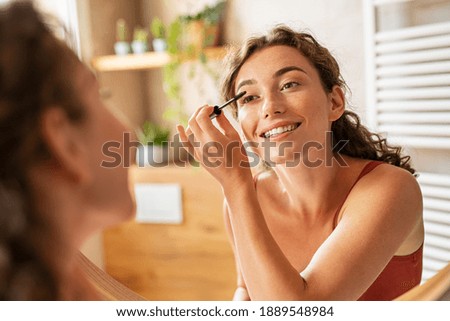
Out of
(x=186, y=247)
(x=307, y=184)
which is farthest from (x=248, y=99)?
(x=186, y=247)

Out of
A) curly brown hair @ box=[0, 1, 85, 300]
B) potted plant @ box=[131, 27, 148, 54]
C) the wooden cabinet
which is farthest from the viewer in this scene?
the wooden cabinet

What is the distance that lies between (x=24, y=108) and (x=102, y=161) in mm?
97

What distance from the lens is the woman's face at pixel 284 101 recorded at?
1.85 ft

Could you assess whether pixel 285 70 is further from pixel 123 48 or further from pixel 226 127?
pixel 123 48

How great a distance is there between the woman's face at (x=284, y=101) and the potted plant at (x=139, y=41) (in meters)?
0.16

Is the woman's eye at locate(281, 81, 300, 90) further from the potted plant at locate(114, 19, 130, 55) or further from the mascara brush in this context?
the potted plant at locate(114, 19, 130, 55)

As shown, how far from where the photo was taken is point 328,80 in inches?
22.8

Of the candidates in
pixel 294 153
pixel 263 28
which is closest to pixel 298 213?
pixel 294 153

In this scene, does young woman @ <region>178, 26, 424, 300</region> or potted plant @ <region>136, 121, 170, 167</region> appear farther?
potted plant @ <region>136, 121, 170, 167</region>

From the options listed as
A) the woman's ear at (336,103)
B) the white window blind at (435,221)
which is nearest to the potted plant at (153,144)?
the woman's ear at (336,103)

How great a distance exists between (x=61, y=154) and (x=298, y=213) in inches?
11.2

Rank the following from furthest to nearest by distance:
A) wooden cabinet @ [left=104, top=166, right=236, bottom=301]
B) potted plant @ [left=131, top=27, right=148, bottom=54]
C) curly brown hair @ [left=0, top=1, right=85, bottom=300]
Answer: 1. wooden cabinet @ [left=104, top=166, right=236, bottom=301]
2. potted plant @ [left=131, top=27, right=148, bottom=54]
3. curly brown hair @ [left=0, top=1, right=85, bottom=300]

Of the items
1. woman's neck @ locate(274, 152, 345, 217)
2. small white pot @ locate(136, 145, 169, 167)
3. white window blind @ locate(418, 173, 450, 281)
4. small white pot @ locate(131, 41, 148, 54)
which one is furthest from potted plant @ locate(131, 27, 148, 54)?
white window blind @ locate(418, 173, 450, 281)

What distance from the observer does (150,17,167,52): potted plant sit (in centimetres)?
67
